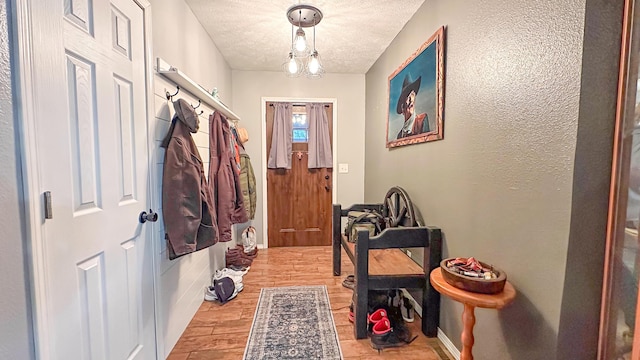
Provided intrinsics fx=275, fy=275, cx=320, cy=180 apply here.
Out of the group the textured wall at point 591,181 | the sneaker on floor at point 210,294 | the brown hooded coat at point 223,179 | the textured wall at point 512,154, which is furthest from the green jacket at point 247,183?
the textured wall at point 591,181

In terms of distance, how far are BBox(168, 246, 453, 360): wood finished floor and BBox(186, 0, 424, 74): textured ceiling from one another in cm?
241

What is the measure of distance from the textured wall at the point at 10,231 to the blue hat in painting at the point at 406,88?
220 centimetres

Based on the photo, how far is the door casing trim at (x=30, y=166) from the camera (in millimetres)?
A: 796

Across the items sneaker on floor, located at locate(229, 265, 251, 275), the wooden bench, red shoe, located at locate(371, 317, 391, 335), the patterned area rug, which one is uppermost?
the wooden bench

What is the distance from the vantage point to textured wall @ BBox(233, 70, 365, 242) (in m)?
3.73

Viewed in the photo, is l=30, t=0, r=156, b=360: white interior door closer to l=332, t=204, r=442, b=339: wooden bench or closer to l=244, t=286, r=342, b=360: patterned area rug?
l=244, t=286, r=342, b=360: patterned area rug

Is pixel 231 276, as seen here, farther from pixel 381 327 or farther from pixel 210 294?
pixel 381 327

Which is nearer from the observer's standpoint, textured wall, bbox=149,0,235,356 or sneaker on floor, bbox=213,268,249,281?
textured wall, bbox=149,0,235,356

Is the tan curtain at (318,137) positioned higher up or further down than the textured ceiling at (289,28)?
further down

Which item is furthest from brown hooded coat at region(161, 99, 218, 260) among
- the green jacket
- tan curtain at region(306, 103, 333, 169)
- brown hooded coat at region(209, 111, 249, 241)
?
tan curtain at region(306, 103, 333, 169)

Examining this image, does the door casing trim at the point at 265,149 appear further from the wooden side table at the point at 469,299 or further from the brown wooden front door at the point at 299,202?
the wooden side table at the point at 469,299

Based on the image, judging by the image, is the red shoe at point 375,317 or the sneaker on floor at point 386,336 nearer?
the sneaker on floor at point 386,336

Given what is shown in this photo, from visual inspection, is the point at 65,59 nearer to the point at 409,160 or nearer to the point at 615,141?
the point at 615,141

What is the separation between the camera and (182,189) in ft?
5.30
